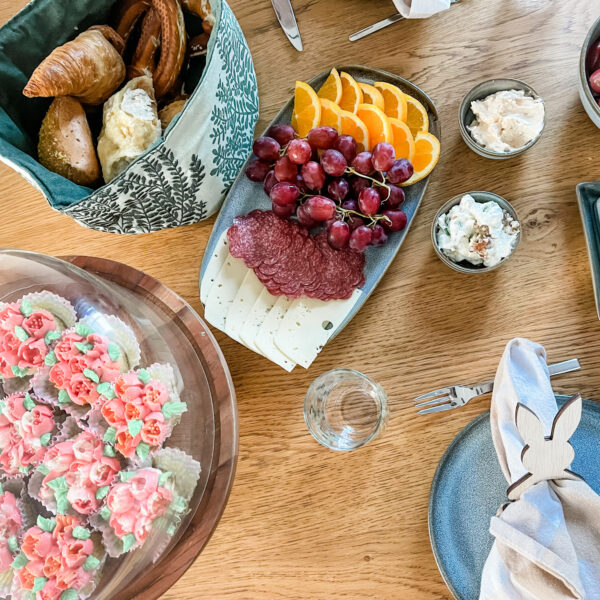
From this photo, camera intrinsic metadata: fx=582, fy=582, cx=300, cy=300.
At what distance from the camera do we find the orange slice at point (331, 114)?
0.91 m

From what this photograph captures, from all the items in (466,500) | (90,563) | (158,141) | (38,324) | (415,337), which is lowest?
(466,500)

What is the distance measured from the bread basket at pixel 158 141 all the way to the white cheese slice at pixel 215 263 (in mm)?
54

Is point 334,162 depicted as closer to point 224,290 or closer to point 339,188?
point 339,188

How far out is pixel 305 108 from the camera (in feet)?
3.03

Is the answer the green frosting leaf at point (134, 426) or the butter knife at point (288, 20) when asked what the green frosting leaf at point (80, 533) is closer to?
the green frosting leaf at point (134, 426)

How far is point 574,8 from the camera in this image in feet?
3.09

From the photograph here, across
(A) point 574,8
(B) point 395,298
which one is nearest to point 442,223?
(B) point 395,298

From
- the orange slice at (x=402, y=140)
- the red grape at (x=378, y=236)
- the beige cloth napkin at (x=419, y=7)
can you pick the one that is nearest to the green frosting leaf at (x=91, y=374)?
the red grape at (x=378, y=236)

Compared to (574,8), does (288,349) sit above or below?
below

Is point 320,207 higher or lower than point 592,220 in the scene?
higher

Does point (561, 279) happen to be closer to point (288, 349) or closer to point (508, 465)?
point (508, 465)

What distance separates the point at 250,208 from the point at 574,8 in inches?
24.3

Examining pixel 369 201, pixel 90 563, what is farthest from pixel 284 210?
pixel 90 563

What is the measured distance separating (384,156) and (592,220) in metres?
0.34
